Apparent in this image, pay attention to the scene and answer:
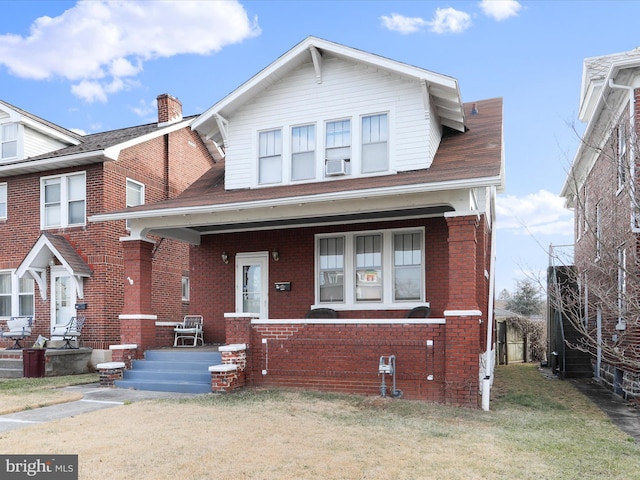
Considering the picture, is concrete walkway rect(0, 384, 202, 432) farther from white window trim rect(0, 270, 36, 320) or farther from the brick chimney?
the brick chimney

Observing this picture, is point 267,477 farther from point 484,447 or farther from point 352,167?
point 352,167

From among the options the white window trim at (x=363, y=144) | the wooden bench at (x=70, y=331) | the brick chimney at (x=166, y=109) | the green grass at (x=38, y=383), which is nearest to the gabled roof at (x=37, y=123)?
the brick chimney at (x=166, y=109)

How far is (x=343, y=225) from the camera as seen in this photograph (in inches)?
501

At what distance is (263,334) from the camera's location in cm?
1084

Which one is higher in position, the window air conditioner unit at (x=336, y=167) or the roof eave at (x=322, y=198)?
the window air conditioner unit at (x=336, y=167)

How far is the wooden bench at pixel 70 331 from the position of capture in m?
15.0

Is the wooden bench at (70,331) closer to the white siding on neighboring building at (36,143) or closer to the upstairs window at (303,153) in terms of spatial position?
the white siding on neighboring building at (36,143)

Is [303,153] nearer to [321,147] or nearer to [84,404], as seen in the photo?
[321,147]

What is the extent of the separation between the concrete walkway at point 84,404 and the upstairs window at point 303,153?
17.1 feet

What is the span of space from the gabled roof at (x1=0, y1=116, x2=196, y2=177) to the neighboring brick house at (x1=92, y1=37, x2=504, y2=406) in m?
3.56

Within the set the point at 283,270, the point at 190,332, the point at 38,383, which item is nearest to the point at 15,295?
the point at 38,383

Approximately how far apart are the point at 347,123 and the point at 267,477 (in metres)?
8.56

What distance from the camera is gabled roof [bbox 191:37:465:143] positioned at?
1151 centimetres

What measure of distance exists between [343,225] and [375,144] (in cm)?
194
